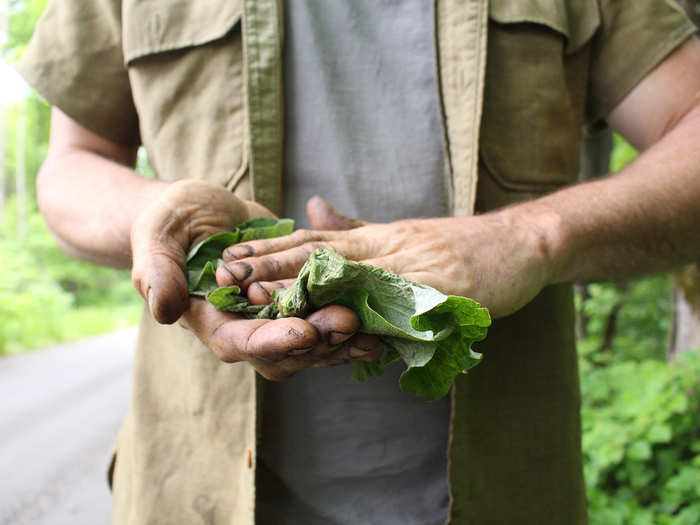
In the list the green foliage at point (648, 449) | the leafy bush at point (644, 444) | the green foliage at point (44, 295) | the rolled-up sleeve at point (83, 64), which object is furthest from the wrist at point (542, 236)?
the green foliage at point (44, 295)

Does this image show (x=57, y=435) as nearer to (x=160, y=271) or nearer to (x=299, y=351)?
(x=160, y=271)

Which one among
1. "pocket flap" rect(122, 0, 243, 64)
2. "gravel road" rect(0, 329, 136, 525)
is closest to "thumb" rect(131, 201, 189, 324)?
"pocket flap" rect(122, 0, 243, 64)

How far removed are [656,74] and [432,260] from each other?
1.06 metres

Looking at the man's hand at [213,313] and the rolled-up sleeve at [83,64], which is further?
the rolled-up sleeve at [83,64]

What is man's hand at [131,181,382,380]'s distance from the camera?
1081 millimetres

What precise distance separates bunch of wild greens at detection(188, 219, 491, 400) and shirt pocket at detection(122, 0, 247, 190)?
21.6 inches

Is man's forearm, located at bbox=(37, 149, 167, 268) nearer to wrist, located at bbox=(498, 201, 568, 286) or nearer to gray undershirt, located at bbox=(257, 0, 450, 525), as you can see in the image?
gray undershirt, located at bbox=(257, 0, 450, 525)

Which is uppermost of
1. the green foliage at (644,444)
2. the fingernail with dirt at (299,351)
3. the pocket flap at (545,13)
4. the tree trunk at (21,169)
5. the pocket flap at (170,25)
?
the pocket flap at (545,13)

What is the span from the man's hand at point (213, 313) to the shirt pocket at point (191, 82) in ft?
0.93

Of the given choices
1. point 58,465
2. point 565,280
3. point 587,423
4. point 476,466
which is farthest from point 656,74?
point 58,465

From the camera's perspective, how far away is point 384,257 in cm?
127

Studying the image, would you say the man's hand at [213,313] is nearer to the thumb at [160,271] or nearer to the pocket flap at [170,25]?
the thumb at [160,271]

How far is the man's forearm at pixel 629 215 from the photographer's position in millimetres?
1428

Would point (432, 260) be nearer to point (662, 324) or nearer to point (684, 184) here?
point (684, 184)
